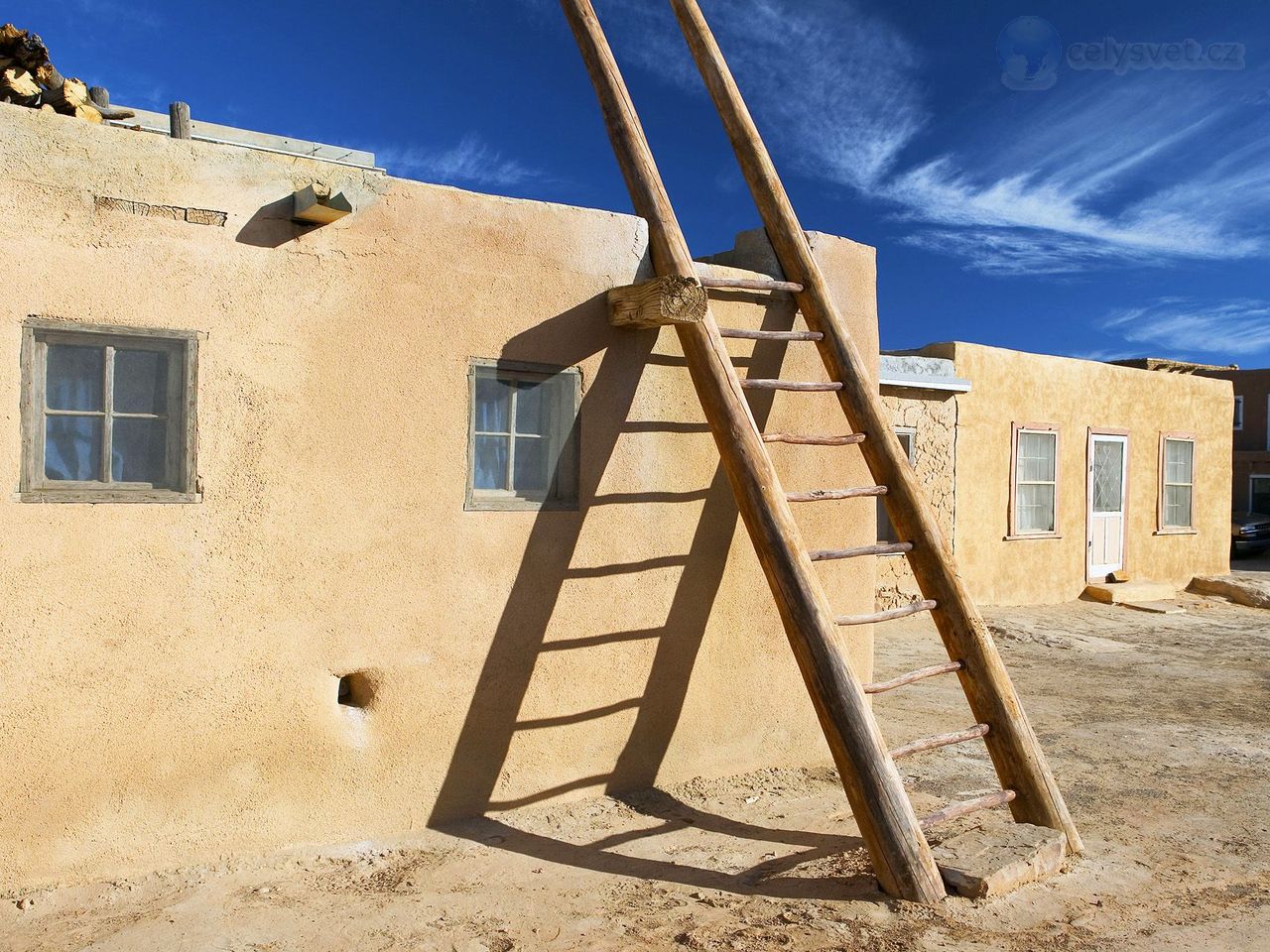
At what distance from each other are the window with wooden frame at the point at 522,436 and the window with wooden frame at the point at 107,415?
1174 mm

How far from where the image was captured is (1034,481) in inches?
488

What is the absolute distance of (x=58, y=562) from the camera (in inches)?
142

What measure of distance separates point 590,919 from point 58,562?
7.49ft

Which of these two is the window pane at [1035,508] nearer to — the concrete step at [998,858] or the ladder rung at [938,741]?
the ladder rung at [938,741]

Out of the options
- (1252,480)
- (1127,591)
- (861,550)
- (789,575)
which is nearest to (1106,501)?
(1127,591)

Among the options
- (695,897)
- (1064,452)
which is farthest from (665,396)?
(1064,452)

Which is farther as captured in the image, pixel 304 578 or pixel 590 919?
pixel 304 578

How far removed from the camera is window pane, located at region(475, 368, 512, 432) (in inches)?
179

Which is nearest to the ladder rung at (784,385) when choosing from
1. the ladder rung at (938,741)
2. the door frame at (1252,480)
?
the ladder rung at (938,741)

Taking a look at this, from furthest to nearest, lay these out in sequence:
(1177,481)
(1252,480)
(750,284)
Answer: (1252,480) → (1177,481) → (750,284)

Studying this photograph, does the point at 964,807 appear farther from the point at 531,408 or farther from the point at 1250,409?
the point at 1250,409

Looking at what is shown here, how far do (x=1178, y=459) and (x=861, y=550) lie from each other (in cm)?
1193

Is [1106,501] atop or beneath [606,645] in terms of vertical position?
atop

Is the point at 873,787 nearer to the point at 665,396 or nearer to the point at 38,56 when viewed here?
the point at 665,396
